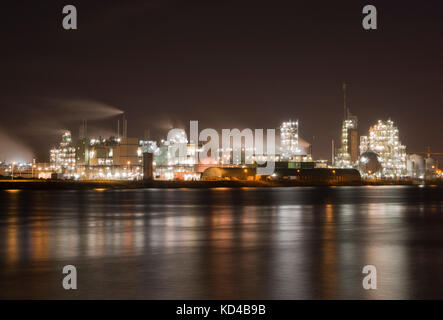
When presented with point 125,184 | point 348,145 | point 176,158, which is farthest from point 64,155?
point 348,145

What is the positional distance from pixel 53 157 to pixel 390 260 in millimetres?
173026

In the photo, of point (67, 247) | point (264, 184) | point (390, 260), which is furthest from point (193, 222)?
point (264, 184)

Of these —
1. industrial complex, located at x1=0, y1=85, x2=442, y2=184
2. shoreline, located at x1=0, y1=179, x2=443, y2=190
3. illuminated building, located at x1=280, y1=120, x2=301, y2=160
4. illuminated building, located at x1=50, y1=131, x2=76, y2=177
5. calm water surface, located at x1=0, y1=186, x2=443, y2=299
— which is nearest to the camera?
calm water surface, located at x1=0, y1=186, x2=443, y2=299

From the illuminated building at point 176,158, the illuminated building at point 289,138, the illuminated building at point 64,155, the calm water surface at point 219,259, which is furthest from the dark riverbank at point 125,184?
the calm water surface at point 219,259

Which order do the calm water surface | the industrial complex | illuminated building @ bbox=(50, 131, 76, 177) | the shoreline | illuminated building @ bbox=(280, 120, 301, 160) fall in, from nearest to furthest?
the calm water surface < the shoreline < the industrial complex < illuminated building @ bbox=(50, 131, 76, 177) < illuminated building @ bbox=(280, 120, 301, 160)

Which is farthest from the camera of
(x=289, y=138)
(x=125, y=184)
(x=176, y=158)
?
(x=289, y=138)

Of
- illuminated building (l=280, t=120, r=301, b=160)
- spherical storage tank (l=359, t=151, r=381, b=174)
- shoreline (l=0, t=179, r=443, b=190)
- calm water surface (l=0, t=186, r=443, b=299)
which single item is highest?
illuminated building (l=280, t=120, r=301, b=160)

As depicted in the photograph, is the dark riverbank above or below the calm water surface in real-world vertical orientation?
above

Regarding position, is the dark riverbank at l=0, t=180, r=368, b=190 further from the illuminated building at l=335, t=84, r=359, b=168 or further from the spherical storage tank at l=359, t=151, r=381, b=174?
the illuminated building at l=335, t=84, r=359, b=168

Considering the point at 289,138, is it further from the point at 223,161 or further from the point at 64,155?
the point at 64,155

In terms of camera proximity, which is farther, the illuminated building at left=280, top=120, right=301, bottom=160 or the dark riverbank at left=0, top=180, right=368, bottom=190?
the illuminated building at left=280, top=120, right=301, bottom=160

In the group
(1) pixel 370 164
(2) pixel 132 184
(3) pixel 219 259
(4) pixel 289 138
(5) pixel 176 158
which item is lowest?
(3) pixel 219 259

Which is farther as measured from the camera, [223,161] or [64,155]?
[64,155]

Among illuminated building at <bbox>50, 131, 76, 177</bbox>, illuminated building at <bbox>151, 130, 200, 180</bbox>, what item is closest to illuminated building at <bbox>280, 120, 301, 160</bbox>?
illuminated building at <bbox>151, 130, 200, 180</bbox>
